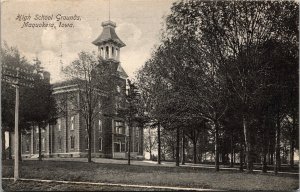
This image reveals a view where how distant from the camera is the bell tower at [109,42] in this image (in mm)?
15500

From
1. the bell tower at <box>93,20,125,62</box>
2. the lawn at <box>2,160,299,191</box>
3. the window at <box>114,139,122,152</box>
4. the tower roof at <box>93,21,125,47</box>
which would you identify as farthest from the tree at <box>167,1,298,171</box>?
the window at <box>114,139,122,152</box>

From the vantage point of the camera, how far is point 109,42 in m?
17.2

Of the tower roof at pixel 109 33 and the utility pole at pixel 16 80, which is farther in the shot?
the utility pole at pixel 16 80

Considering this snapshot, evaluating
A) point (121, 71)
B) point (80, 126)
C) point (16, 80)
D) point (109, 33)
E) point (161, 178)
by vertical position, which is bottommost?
point (161, 178)

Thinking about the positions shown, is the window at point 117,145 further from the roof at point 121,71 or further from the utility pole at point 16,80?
the utility pole at point 16,80

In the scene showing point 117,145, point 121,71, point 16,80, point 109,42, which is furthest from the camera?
point 117,145

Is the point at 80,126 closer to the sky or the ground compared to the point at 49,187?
closer to the sky

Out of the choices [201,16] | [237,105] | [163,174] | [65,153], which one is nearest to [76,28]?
Result: [201,16]

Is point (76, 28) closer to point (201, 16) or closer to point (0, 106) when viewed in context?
point (0, 106)

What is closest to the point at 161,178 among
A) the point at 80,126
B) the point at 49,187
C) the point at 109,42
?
the point at 49,187

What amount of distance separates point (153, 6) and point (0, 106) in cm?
681

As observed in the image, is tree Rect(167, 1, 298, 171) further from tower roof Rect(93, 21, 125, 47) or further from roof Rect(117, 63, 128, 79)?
roof Rect(117, 63, 128, 79)

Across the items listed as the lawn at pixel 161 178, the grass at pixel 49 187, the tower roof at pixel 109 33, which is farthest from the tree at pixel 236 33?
the grass at pixel 49 187

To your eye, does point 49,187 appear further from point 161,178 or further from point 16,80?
point 16,80
